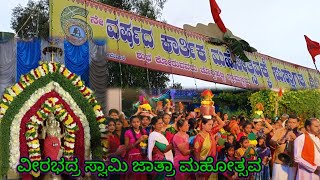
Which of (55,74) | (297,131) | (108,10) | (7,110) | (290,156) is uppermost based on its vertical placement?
(108,10)

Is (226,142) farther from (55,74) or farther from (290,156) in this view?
(55,74)

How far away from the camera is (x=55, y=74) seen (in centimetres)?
864

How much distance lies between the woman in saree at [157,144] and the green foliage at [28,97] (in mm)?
1305

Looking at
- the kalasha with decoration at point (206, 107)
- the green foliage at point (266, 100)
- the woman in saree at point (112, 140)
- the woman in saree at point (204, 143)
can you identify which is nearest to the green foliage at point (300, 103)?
the green foliage at point (266, 100)

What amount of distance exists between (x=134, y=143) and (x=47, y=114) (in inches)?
66.8

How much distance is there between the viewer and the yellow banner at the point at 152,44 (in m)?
14.1

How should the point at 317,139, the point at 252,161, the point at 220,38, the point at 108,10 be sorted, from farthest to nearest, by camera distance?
the point at 220,38
the point at 108,10
the point at 252,161
the point at 317,139

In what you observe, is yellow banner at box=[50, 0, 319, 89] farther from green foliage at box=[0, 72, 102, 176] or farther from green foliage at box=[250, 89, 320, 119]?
green foliage at box=[0, 72, 102, 176]

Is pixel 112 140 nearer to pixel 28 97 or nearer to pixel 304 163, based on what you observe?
pixel 28 97

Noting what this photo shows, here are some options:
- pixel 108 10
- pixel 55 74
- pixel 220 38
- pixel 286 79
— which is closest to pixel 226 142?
pixel 55 74

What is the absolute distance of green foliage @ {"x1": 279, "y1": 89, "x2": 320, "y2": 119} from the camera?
1967 centimetres

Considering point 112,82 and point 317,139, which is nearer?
point 317,139

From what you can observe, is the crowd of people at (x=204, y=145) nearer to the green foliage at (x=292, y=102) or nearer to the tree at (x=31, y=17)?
the green foliage at (x=292, y=102)

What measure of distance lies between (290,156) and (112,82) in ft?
55.4
